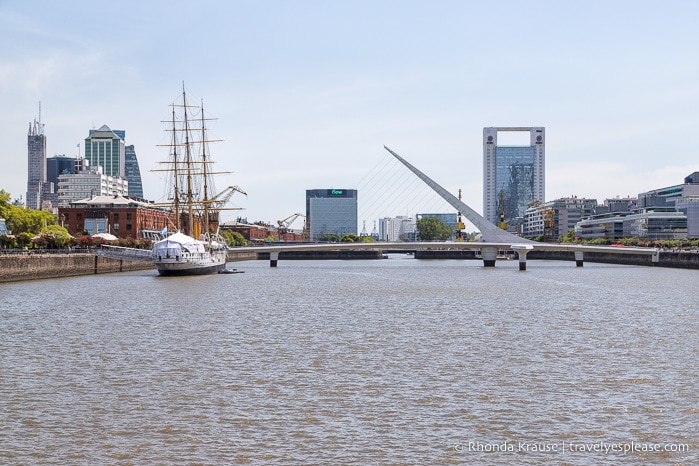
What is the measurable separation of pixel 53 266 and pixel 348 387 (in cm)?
4875

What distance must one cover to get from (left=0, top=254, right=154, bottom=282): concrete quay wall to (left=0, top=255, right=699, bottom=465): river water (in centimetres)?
2082

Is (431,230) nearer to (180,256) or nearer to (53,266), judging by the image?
(180,256)

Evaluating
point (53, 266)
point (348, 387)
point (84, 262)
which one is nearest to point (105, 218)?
point (84, 262)

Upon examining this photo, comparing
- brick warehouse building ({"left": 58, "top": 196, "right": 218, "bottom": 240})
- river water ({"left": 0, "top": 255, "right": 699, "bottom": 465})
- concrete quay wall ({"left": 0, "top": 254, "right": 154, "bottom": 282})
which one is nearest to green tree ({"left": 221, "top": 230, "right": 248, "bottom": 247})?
brick warehouse building ({"left": 58, "top": 196, "right": 218, "bottom": 240})

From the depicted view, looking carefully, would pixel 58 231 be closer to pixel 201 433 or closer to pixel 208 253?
pixel 208 253

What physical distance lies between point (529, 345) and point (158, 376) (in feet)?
34.4

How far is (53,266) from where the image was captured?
198 feet

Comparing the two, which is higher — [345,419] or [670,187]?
[670,187]

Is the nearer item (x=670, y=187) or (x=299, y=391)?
(x=299, y=391)

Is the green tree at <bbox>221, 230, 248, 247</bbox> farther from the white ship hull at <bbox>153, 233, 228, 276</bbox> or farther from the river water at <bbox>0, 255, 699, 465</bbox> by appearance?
the river water at <bbox>0, 255, 699, 465</bbox>

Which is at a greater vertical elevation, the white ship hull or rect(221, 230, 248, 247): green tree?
rect(221, 230, 248, 247): green tree

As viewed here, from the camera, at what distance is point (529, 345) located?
2309cm

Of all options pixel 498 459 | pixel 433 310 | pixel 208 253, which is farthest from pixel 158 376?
pixel 208 253

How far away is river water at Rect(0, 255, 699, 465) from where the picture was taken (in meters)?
12.5
